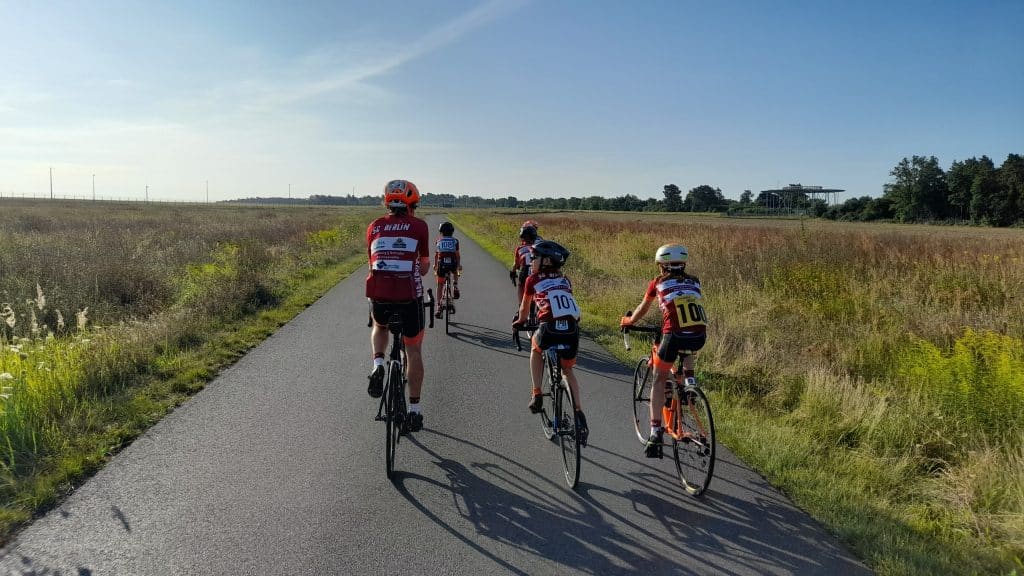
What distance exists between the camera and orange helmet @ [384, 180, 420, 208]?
15.5 ft

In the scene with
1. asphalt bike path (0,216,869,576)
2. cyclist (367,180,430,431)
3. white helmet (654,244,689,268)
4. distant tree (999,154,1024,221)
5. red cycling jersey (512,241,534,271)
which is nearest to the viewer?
asphalt bike path (0,216,869,576)

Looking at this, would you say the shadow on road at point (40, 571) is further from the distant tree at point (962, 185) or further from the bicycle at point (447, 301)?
the distant tree at point (962, 185)

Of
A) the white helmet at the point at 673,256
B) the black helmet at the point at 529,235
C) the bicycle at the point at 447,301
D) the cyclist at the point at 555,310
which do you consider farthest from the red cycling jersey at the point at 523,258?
the white helmet at the point at 673,256

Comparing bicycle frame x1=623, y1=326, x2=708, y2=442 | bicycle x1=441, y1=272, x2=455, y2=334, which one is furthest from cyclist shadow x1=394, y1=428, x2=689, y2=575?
bicycle x1=441, y1=272, x2=455, y2=334

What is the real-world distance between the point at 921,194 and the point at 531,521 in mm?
94449

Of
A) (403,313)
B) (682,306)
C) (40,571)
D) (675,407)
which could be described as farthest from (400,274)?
(40,571)

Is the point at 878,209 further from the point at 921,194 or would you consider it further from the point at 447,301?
the point at 447,301

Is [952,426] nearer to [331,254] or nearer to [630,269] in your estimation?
[630,269]

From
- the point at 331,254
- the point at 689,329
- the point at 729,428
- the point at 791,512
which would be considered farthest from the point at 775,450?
the point at 331,254

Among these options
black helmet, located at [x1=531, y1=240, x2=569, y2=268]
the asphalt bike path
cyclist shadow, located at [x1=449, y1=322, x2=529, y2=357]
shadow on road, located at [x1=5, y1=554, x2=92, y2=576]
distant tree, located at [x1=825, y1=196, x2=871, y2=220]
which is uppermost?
distant tree, located at [x1=825, y1=196, x2=871, y2=220]

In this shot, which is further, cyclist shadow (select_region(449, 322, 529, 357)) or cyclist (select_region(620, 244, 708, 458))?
cyclist shadow (select_region(449, 322, 529, 357))

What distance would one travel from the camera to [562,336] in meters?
4.45

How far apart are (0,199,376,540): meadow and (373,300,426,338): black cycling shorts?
96.6 inches

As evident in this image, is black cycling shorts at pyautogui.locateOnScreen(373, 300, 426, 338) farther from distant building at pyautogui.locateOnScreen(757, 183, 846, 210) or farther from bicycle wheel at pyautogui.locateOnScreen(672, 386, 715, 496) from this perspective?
distant building at pyautogui.locateOnScreen(757, 183, 846, 210)
